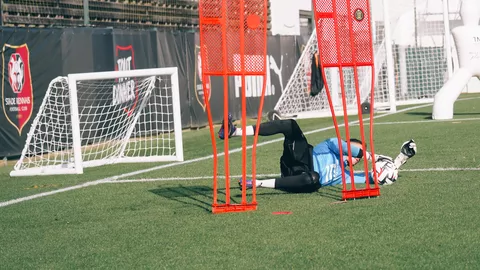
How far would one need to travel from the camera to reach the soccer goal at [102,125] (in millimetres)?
13484

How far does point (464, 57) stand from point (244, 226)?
12.1 meters

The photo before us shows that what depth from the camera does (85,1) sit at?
1884 centimetres

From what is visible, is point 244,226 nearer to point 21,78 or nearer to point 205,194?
point 205,194

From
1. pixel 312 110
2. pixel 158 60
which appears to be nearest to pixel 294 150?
pixel 158 60

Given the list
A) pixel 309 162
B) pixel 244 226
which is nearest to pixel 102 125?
pixel 309 162

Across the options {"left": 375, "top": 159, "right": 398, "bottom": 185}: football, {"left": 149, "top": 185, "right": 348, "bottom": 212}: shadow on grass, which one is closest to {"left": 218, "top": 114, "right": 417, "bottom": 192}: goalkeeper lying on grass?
{"left": 375, "top": 159, "right": 398, "bottom": 185}: football

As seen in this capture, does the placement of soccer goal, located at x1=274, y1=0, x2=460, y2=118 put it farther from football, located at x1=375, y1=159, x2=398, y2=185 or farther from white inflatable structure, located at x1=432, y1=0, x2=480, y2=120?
football, located at x1=375, y1=159, x2=398, y2=185

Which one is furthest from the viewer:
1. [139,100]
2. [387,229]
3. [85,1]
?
[85,1]

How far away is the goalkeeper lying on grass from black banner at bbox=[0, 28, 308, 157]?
6756 mm

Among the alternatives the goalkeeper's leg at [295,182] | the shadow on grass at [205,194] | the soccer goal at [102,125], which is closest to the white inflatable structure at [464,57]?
the soccer goal at [102,125]

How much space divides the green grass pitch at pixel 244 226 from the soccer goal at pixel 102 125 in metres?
1.80

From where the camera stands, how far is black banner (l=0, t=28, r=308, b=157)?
1553cm

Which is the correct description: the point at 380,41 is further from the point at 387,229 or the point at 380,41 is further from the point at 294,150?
the point at 387,229

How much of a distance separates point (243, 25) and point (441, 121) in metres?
10.9
